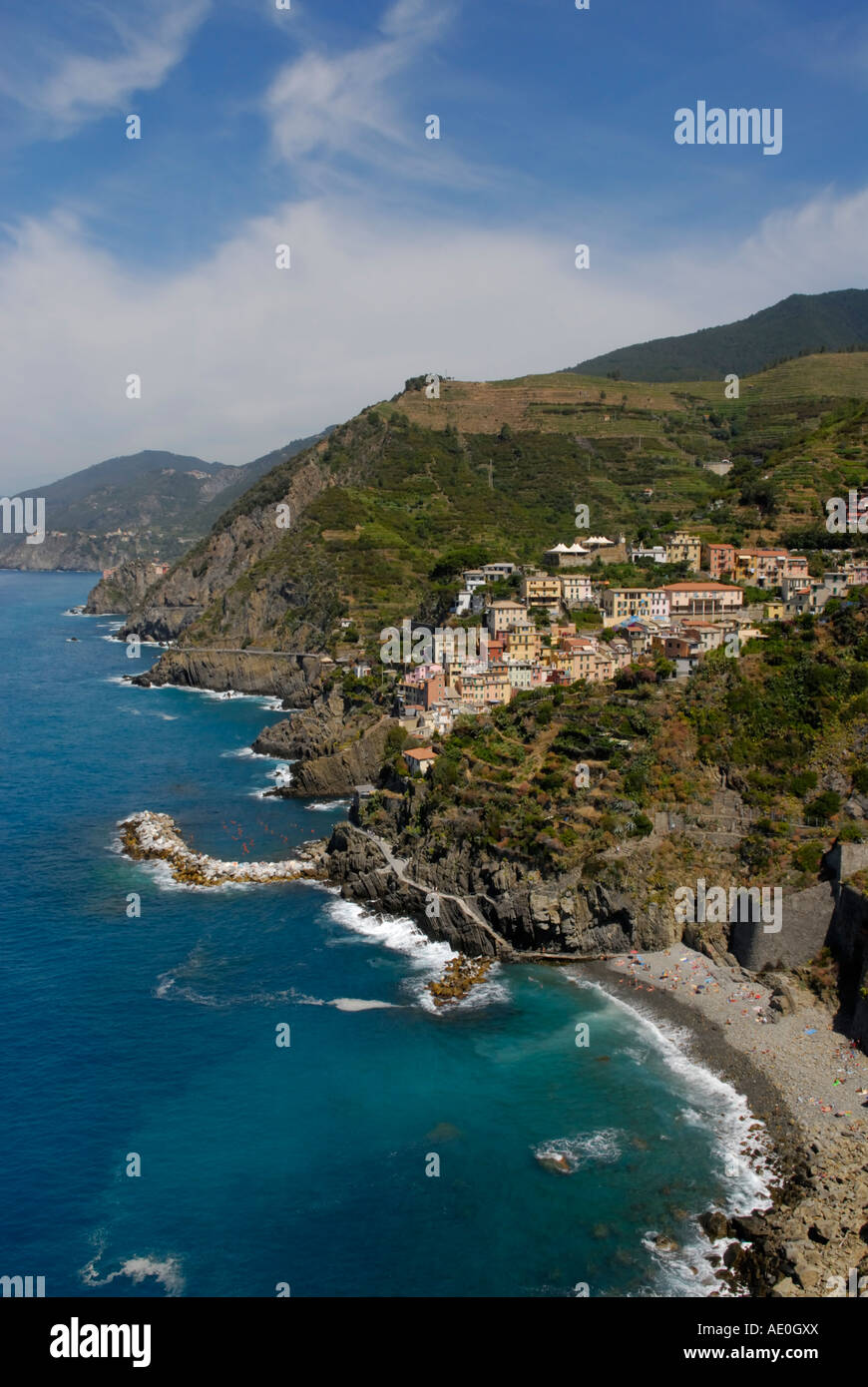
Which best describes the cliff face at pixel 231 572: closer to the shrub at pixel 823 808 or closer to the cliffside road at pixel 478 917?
the cliffside road at pixel 478 917

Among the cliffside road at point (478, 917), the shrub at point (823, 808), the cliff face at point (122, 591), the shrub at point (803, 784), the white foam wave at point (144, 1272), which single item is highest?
the cliff face at point (122, 591)

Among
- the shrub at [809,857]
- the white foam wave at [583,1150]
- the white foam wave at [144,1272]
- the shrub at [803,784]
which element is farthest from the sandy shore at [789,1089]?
the white foam wave at [144,1272]

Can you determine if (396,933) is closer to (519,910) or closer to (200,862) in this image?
(519,910)

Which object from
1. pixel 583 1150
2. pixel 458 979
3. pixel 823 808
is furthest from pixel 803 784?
pixel 583 1150

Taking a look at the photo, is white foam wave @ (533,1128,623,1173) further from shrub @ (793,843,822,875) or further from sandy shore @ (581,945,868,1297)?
shrub @ (793,843,822,875)

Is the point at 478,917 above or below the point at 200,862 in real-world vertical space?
below

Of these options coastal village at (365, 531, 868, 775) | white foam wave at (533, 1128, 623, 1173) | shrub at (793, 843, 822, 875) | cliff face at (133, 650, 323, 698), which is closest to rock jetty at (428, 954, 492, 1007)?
white foam wave at (533, 1128, 623, 1173)
